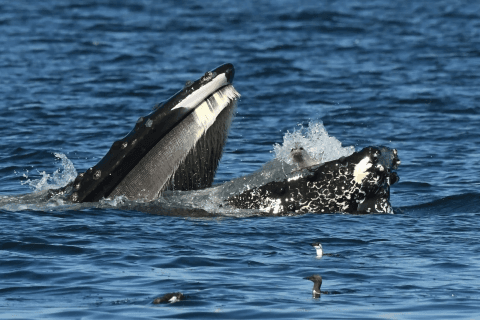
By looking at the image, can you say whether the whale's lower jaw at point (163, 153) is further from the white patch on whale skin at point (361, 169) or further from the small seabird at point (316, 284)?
the small seabird at point (316, 284)

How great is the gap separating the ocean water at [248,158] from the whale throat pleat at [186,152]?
0.30 m

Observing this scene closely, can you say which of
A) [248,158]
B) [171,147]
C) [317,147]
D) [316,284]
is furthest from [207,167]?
[248,158]

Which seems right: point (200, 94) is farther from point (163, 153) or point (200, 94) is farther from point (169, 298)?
point (169, 298)

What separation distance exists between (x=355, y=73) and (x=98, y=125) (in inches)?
368

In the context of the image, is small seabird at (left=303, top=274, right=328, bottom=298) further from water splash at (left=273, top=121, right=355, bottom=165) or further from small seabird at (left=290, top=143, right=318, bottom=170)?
water splash at (left=273, top=121, right=355, bottom=165)

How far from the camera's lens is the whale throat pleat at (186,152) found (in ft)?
32.9

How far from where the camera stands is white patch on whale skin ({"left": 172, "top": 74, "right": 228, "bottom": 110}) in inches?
386

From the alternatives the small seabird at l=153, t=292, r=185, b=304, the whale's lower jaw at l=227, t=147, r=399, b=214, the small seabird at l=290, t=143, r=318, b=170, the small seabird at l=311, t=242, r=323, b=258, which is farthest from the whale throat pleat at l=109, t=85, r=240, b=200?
the small seabird at l=153, t=292, r=185, b=304

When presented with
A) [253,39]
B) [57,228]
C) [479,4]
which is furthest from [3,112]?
[479,4]

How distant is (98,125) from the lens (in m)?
19.6

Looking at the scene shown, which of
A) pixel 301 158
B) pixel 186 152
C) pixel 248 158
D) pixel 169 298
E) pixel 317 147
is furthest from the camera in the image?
pixel 248 158

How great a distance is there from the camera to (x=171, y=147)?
1010cm

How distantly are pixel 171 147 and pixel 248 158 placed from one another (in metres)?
6.60

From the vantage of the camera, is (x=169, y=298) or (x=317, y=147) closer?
(x=169, y=298)
